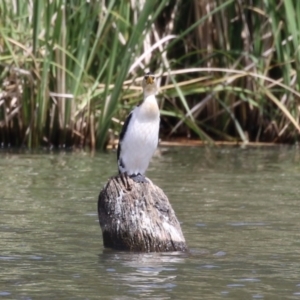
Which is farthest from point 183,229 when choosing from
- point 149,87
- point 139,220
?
point 149,87

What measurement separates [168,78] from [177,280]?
8.22m

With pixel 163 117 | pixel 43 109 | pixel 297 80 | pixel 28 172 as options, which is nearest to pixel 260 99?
pixel 297 80

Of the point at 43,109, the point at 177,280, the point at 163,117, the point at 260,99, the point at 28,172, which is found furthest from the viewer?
the point at 163,117

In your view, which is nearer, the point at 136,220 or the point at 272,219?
the point at 136,220

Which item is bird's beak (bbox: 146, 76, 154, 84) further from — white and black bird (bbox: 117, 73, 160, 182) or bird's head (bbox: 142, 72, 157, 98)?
white and black bird (bbox: 117, 73, 160, 182)

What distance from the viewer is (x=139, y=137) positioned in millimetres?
8164

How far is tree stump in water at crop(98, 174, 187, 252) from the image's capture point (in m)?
7.16

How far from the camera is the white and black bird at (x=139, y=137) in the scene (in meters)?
8.16

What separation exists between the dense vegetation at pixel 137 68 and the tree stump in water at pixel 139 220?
17.0 feet

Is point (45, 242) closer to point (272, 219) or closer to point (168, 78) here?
point (272, 219)

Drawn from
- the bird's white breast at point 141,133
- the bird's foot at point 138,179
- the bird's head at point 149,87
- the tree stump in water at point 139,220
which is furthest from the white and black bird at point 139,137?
the tree stump in water at point 139,220

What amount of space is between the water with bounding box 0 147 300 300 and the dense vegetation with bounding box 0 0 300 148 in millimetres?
654

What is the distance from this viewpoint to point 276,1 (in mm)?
14125

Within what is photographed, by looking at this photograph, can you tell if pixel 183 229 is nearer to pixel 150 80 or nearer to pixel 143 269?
pixel 150 80
